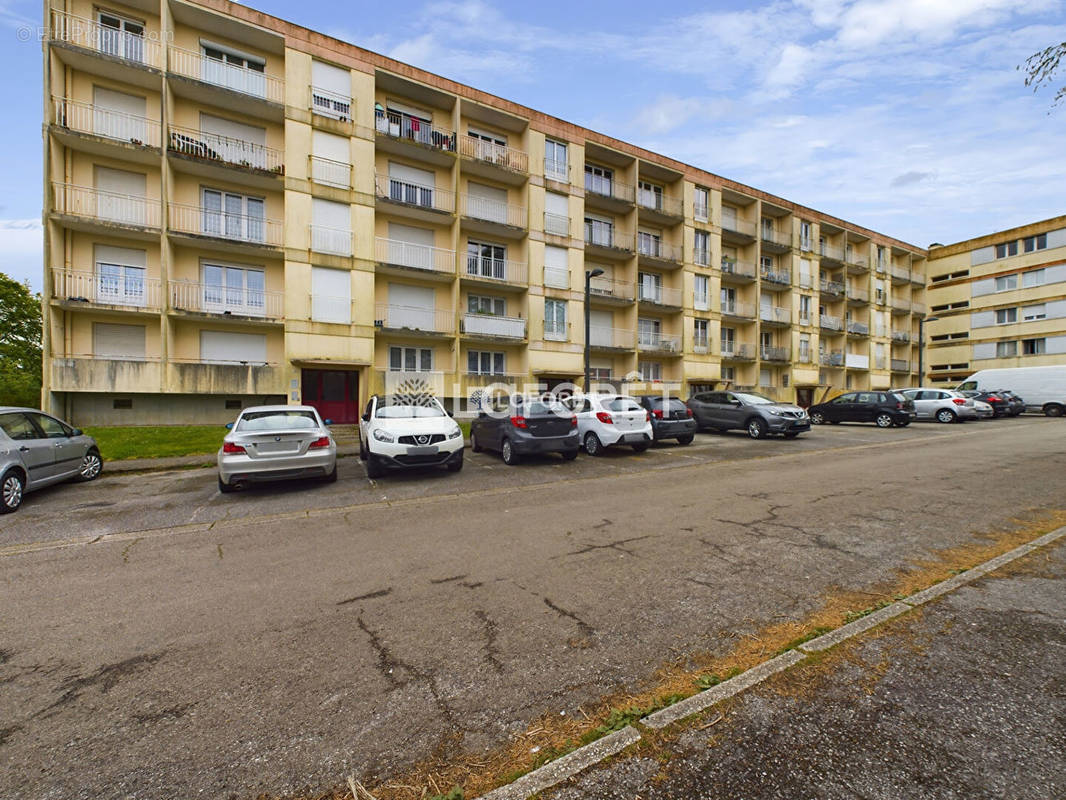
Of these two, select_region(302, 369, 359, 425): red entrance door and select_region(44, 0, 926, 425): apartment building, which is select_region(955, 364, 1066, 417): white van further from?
select_region(302, 369, 359, 425): red entrance door

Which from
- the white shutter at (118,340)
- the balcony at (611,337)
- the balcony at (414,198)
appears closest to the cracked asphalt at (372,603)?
the white shutter at (118,340)

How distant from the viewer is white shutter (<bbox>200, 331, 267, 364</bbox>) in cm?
1689

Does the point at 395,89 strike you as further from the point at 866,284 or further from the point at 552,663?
the point at 866,284

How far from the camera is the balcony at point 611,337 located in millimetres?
24389

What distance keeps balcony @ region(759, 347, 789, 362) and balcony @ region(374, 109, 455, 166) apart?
2208 cm

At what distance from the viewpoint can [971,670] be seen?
8.52ft

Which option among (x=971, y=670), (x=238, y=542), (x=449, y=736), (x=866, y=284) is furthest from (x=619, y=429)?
(x=866, y=284)

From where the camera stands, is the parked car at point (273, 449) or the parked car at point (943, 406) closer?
the parked car at point (273, 449)

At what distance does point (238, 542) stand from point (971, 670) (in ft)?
20.7

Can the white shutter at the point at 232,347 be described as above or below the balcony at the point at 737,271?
below

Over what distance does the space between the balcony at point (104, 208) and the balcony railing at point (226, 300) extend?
1.94 m

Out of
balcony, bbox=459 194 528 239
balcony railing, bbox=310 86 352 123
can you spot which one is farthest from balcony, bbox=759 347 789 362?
balcony railing, bbox=310 86 352 123

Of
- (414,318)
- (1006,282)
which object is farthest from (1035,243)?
(414,318)

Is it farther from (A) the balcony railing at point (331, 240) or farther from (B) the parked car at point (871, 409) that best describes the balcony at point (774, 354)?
(A) the balcony railing at point (331, 240)
